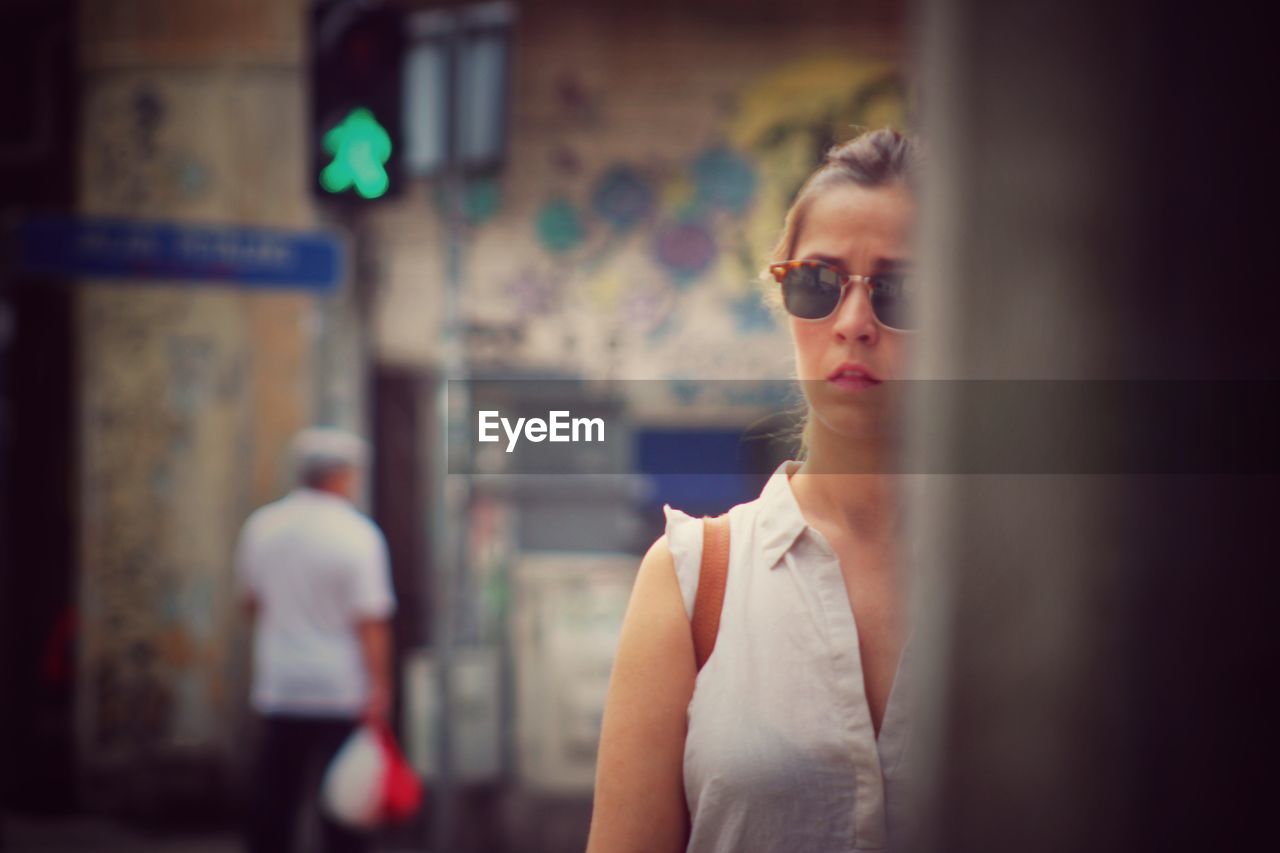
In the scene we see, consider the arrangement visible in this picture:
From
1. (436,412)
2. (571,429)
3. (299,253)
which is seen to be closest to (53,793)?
(436,412)

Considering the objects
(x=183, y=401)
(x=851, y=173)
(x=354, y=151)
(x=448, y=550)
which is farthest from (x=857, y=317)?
(x=183, y=401)

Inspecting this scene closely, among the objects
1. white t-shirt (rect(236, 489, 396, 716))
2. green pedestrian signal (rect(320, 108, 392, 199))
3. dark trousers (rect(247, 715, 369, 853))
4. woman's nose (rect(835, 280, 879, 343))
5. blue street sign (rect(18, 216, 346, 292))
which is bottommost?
dark trousers (rect(247, 715, 369, 853))

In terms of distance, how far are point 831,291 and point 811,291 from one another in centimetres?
2

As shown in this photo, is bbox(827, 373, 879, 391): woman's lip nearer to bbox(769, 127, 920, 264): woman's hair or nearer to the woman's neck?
the woman's neck

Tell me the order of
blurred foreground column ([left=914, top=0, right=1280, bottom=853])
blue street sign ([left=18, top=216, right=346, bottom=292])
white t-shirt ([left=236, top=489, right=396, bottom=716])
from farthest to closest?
white t-shirt ([left=236, top=489, right=396, bottom=716]) → blue street sign ([left=18, top=216, right=346, bottom=292]) → blurred foreground column ([left=914, top=0, right=1280, bottom=853])

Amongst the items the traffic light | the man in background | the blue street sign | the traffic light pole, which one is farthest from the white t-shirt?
the traffic light

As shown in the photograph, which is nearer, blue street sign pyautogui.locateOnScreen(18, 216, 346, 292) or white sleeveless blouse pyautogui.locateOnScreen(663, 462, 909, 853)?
white sleeveless blouse pyautogui.locateOnScreen(663, 462, 909, 853)

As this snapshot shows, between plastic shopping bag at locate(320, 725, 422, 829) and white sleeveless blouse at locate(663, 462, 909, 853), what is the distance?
13.2ft

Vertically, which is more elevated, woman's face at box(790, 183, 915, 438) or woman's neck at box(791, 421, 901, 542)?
woman's face at box(790, 183, 915, 438)

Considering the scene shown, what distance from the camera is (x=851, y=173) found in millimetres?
1486

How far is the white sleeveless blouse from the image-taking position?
4.52 ft

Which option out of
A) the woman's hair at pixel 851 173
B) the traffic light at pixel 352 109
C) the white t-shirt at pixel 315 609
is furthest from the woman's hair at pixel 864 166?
the white t-shirt at pixel 315 609

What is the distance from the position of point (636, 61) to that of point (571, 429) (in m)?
7.16

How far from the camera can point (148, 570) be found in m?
8.27
